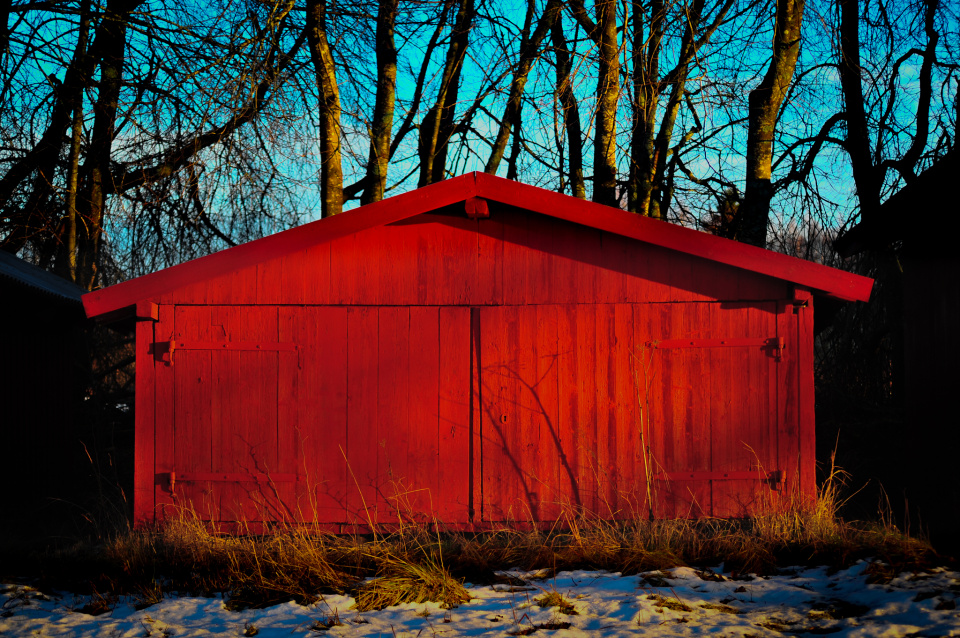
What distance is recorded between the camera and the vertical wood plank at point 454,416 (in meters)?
6.27

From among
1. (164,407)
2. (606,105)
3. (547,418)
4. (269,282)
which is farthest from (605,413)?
(606,105)

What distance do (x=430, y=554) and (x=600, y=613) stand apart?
1.46m

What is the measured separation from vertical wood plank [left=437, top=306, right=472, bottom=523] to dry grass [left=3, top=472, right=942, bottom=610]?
0.27 metres

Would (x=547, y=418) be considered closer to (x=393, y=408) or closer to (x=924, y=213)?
(x=393, y=408)

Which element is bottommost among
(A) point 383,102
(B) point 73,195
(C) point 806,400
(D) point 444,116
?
(C) point 806,400

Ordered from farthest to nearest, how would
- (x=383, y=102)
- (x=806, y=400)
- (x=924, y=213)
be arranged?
1. (x=383, y=102)
2. (x=924, y=213)
3. (x=806, y=400)

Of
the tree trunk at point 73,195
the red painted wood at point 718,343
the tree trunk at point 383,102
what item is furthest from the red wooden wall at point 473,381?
the tree trunk at point 73,195

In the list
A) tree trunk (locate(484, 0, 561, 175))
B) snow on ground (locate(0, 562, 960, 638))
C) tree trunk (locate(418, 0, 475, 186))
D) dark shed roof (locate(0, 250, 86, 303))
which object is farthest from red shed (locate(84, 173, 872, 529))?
tree trunk (locate(418, 0, 475, 186))

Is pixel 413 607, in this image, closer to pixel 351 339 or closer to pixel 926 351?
pixel 351 339

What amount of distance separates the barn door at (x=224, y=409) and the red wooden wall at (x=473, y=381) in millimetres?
17

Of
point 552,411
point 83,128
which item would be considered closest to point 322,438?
point 552,411

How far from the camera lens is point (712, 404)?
623cm

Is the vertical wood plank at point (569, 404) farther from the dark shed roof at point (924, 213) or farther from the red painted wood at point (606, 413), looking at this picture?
the dark shed roof at point (924, 213)

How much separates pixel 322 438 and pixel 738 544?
3431mm
